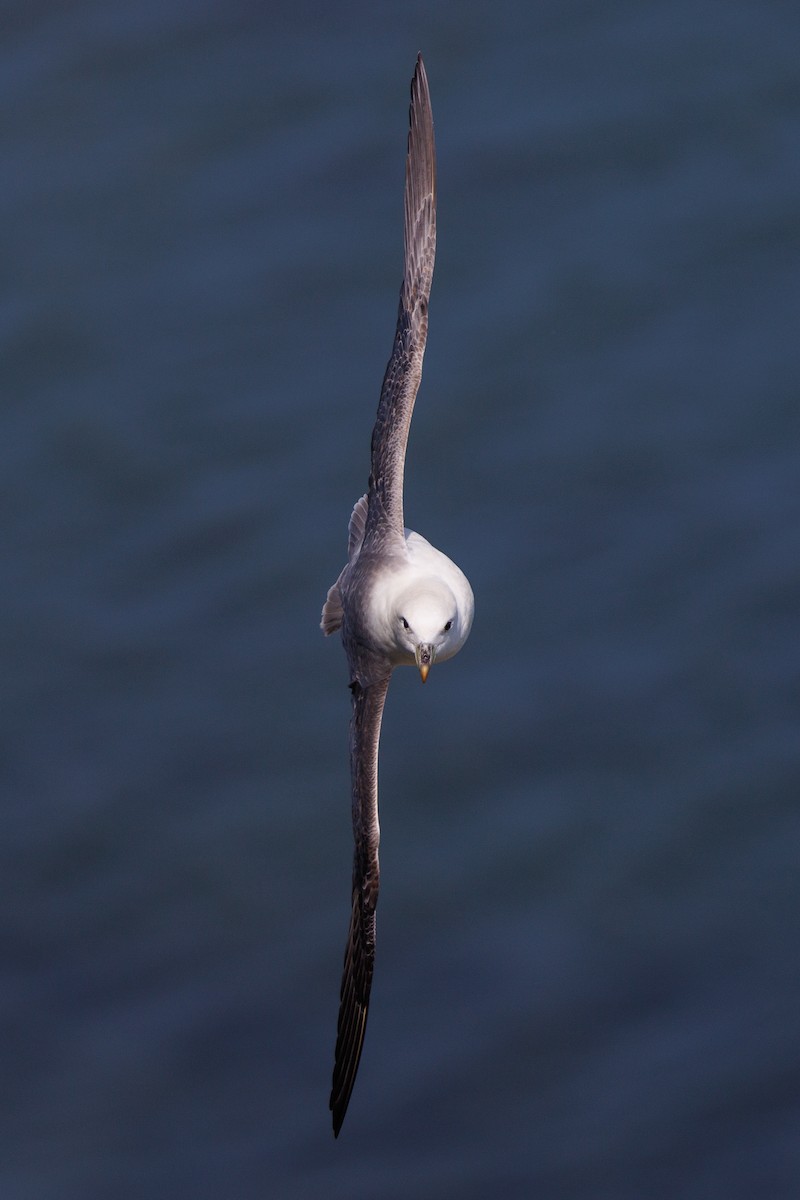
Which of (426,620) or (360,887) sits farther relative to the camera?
(360,887)

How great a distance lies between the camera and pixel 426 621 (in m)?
13.6

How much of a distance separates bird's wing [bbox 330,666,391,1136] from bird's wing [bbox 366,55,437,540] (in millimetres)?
1177

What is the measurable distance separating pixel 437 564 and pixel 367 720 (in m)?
1.28

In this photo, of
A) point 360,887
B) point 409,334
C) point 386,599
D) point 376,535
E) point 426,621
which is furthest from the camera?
point 409,334

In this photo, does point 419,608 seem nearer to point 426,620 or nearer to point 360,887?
point 426,620

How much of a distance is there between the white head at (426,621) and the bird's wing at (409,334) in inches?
34.3

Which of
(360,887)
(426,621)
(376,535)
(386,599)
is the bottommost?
(360,887)

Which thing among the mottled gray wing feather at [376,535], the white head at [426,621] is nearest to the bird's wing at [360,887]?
the mottled gray wing feather at [376,535]

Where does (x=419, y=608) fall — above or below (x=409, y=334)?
below

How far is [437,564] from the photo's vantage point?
14.4 m

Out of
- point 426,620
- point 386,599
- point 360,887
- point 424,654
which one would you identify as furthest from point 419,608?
point 360,887

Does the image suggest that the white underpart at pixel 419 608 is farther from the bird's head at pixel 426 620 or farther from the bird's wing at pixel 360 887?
the bird's wing at pixel 360 887

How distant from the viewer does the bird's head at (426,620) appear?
13.6 m

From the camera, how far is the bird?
45.8ft
